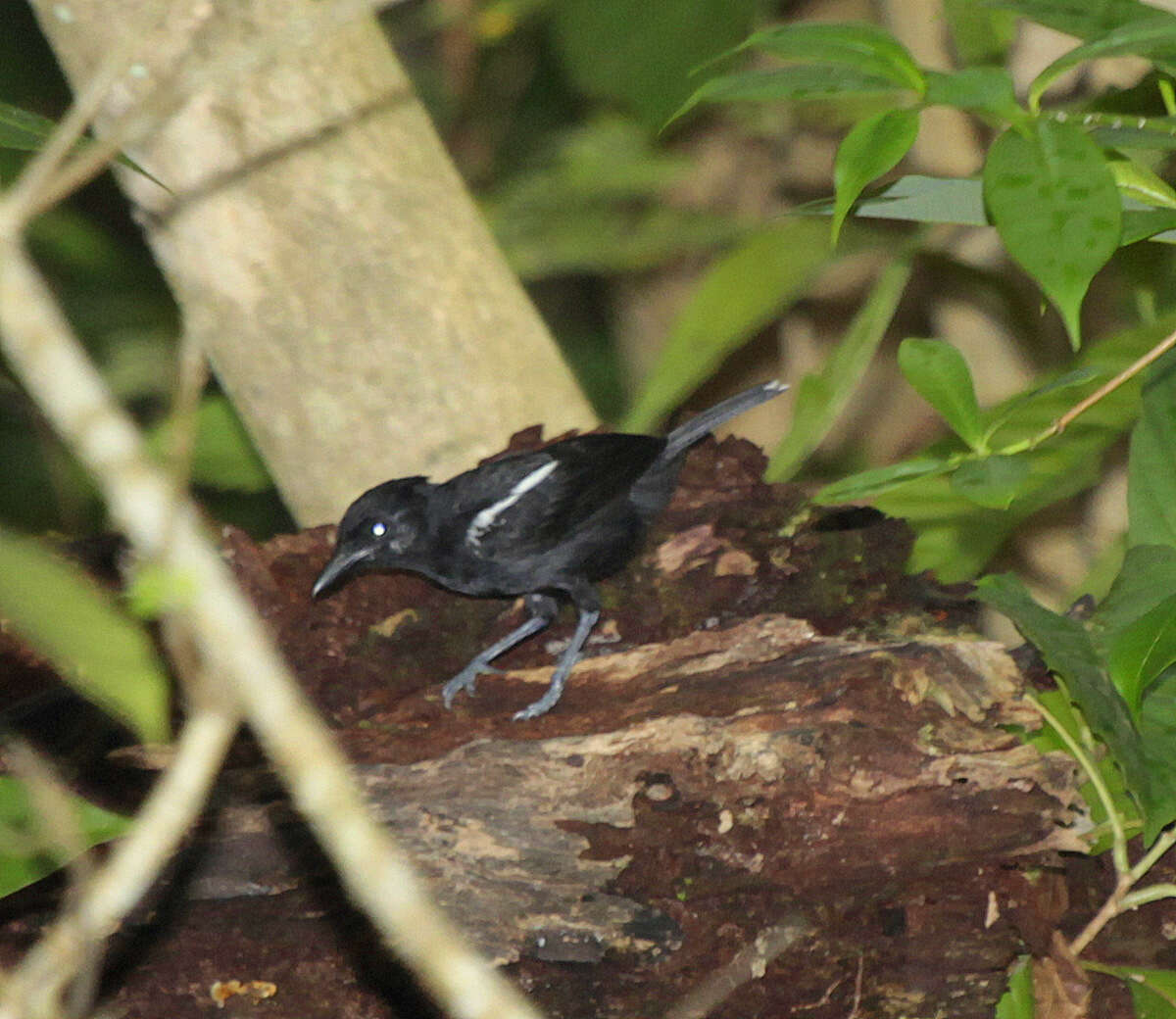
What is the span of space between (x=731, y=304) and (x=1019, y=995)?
2.30 metres

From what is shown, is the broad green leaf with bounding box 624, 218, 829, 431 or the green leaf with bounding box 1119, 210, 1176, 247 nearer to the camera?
the green leaf with bounding box 1119, 210, 1176, 247

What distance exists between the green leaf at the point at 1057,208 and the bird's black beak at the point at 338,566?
70.0 inches

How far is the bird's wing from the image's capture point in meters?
3.39

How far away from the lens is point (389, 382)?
349 cm

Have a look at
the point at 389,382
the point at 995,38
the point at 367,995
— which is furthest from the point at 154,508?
the point at 995,38

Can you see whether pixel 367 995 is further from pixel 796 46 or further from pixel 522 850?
pixel 796 46

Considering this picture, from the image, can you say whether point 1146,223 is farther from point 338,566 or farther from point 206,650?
point 338,566

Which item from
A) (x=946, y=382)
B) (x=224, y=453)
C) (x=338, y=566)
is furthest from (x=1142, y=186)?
(x=224, y=453)

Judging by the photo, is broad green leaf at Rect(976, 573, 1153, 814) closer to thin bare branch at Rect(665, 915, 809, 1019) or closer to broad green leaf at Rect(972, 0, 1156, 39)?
thin bare branch at Rect(665, 915, 809, 1019)

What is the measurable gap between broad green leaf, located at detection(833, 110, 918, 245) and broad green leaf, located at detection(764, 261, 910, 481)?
1.41 m

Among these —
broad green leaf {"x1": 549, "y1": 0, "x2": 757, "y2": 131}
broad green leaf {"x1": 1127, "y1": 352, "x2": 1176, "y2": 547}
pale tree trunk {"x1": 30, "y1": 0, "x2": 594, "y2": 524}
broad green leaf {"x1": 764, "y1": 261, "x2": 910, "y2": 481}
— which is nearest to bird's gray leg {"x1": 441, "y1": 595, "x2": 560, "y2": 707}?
pale tree trunk {"x1": 30, "y1": 0, "x2": 594, "y2": 524}

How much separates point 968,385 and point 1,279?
5.25ft

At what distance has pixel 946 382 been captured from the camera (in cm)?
223

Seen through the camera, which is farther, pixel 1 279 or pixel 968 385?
pixel 968 385
